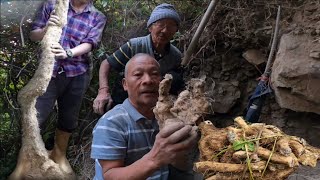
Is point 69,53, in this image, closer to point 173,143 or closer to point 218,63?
point 173,143

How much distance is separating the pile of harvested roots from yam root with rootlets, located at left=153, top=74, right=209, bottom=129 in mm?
229

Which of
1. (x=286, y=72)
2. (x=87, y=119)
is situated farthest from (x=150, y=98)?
(x=87, y=119)

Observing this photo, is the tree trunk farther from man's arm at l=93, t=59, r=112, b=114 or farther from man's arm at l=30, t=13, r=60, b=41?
man's arm at l=93, t=59, r=112, b=114

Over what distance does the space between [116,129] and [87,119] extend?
287cm

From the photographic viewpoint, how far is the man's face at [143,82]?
77.7 inches

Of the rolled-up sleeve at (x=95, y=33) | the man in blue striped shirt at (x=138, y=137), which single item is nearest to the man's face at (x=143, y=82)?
the man in blue striped shirt at (x=138, y=137)

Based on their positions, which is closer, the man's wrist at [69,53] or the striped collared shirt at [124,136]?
the striped collared shirt at [124,136]

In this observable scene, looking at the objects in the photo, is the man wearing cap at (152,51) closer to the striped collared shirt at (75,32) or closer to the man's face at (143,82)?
the striped collared shirt at (75,32)

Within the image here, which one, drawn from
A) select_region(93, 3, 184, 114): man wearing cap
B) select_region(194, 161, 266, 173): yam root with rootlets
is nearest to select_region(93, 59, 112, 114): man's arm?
select_region(93, 3, 184, 114): man wearing cap

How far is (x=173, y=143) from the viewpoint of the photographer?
148 cm

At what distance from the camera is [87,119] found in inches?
182

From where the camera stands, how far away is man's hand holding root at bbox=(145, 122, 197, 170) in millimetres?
1480

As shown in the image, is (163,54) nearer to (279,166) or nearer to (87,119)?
(279,166)

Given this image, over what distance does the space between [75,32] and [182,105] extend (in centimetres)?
164
